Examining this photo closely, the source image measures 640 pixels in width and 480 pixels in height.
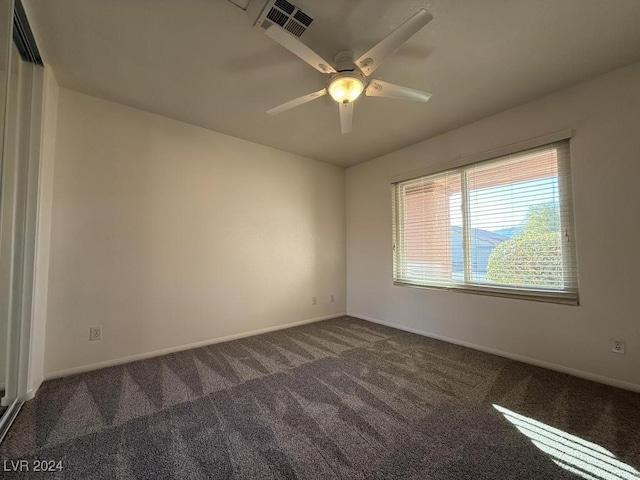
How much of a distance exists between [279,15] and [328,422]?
249cm

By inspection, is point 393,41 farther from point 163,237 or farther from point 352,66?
point 163,237

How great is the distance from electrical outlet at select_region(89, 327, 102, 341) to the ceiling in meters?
2.14

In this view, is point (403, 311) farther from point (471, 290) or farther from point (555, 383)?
point (555, 383)

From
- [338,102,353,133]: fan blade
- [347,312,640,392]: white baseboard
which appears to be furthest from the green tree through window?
[338,102,353,133]: fan blade

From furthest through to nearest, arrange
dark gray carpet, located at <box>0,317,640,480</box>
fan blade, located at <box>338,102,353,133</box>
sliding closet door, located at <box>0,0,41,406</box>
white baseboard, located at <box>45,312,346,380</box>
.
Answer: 1. white baseboard, located at <box>45,312,346,380</box>
2. fan blade, located at <box>338,102,353,133</box>
3. sliding closet door, located at <box>0,0,41,406</box>
4. dark gray carpet, located at <box>0,317,640,480</box>

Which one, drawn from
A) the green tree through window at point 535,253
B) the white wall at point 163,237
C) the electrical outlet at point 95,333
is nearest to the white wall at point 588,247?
the green tree through window at point 535,253

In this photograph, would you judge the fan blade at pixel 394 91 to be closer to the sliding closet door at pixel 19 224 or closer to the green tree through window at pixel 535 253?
the green tree through window at pixel 535 253

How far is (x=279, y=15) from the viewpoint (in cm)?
154

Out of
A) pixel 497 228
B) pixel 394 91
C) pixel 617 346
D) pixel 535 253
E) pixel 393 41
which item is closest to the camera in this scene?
pixel 393 41

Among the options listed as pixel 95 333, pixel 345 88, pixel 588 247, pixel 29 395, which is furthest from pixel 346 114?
pixel 29 395

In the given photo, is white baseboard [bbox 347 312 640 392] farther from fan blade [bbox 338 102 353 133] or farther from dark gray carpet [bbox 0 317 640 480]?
fan blade [bbox 338 102 353 133]

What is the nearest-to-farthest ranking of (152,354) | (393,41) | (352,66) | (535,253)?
1. (393,41)
2. (352,66)
3. (535,253)
4. (152,354)

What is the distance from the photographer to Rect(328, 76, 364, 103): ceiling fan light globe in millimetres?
1784

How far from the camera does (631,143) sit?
202 cm
